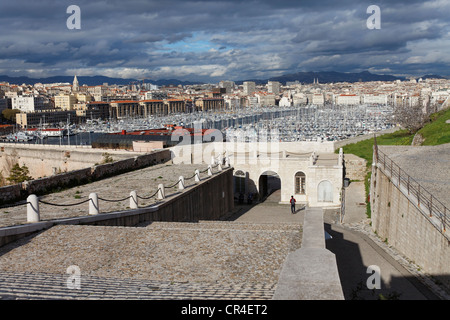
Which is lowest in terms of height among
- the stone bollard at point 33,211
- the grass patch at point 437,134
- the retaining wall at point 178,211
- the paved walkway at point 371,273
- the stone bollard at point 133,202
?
the paved walkway at point 371,273

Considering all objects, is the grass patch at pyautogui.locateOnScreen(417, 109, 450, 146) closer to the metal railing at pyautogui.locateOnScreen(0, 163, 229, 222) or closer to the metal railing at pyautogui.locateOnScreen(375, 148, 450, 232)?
the metal railing at pyautogui.locateOnScreen(375, 148, 450, 232)

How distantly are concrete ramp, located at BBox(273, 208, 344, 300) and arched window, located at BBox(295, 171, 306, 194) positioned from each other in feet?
67.2

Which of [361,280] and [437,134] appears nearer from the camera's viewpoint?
[361,280]

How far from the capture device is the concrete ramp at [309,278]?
3865 mm

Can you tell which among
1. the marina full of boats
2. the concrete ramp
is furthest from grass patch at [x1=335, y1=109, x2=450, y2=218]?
the marina full of boats

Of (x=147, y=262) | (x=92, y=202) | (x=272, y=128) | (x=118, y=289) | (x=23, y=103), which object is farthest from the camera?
(x=23, y=103)

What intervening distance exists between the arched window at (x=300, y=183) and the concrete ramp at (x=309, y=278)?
20496mm

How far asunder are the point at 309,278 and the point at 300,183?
847 inches

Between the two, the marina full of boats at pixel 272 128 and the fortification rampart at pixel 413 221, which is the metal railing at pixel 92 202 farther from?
the marina full of boats at pixel 272 128

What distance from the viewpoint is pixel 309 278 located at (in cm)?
426

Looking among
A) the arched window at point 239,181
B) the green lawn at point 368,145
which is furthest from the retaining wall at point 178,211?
the green lawn at point 368,145

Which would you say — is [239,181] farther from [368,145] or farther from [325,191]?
[368,145]

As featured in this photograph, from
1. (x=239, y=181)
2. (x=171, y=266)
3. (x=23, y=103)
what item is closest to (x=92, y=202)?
(x=171, y=266)

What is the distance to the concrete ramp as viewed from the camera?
152 inches
